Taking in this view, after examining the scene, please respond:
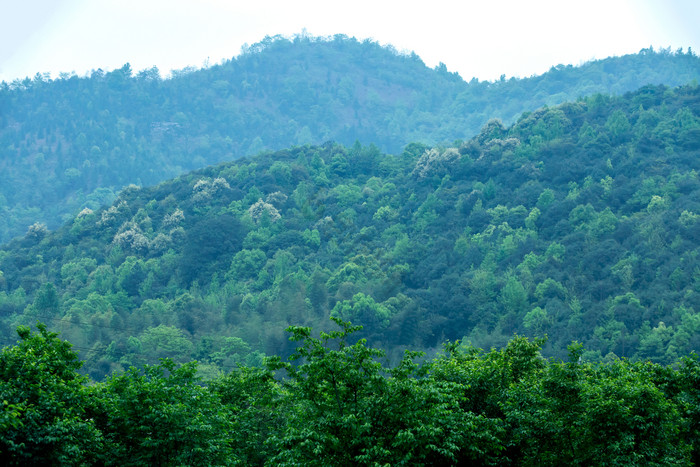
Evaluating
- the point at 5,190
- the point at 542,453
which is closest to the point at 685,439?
the point at 542,453

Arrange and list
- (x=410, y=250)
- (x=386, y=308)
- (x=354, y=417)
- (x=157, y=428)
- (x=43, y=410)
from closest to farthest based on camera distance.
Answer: (x=354, y=417) < (x=43, y=410) < (x=157, y=428) < (x=386, y=308) < (x=410, y=250)

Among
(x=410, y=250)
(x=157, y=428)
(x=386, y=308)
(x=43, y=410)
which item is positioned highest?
(x=410, y=250)

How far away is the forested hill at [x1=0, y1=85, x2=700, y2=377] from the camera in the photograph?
8038cm

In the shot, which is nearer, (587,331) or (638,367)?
(638,367)

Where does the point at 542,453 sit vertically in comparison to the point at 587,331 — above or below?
below

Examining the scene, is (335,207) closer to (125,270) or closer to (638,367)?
(125,270)

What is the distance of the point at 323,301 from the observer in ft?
302

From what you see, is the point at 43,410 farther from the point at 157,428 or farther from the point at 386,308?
the point at 386,308

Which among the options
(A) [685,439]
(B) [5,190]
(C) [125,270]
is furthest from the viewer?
(B) [5,190]

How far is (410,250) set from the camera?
101625 mm

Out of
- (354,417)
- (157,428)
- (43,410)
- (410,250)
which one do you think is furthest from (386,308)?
(43,410)

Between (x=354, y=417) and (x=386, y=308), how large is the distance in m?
62.5

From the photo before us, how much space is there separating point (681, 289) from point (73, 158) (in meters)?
150

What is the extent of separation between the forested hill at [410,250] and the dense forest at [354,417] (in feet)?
133
